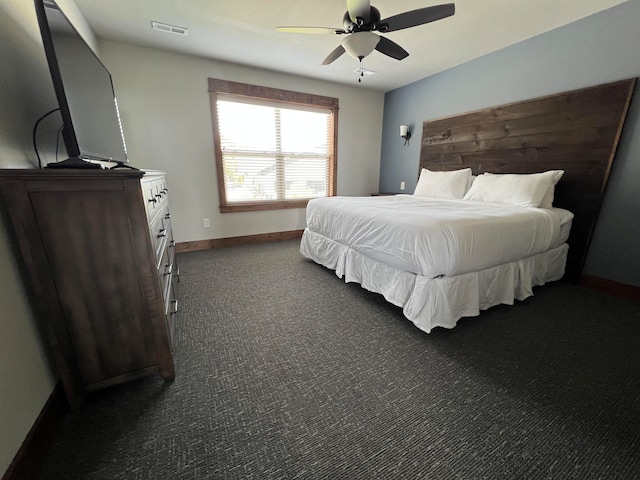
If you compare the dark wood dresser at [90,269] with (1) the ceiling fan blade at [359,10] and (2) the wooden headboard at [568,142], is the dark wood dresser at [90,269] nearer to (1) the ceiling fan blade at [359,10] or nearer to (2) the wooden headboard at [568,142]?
(1) the ceiling fan blade at [359,10]

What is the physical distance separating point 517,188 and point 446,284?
1.59 metres

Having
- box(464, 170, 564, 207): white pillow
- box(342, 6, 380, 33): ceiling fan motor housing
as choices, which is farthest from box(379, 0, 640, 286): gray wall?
box(342, 6, 380, 33): ceiling fan motor housing

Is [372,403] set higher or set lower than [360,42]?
lower

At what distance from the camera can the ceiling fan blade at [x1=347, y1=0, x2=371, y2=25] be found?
162 cm

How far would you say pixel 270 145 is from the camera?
3.75m

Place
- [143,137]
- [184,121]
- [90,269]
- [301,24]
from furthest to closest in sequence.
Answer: [184,121] → [143,137] → [301,24] → [90,269]

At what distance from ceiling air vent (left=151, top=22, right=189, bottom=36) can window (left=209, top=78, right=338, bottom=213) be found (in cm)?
69

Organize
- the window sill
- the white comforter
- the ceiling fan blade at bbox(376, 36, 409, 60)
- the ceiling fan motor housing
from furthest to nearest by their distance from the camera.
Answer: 1. the window sill
2. the ceiling fan blade at bbox(376, 36, 409, 60)
3. the ceiling fan motor housing
4. the white comforter

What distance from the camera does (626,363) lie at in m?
1.44

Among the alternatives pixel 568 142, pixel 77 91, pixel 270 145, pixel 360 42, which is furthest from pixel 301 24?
pixel 568 142

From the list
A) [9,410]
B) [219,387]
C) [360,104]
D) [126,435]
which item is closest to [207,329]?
[219,387]

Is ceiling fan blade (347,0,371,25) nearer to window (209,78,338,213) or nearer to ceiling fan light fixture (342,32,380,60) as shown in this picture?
ceiling fan light fixture (342,32,380,60)

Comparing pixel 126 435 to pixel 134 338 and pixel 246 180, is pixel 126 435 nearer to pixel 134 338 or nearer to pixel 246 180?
pixel 134 338

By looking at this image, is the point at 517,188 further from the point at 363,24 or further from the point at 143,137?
the point at 143,137
